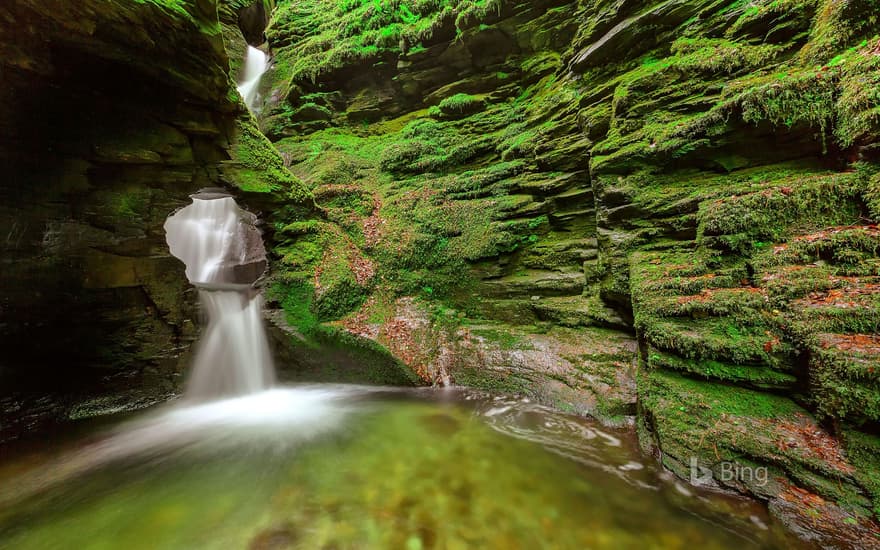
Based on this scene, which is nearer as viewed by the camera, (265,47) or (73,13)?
(73,13)

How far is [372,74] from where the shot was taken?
10.2 meters

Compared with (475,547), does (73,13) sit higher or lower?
higher

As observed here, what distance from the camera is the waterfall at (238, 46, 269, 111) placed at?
12563 millimetres

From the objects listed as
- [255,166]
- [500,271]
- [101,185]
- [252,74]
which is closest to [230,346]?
[101,185]

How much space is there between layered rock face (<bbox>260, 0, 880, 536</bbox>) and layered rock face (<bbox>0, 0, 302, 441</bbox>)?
6.72 feet

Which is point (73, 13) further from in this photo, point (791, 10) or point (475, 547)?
point (791, 10)

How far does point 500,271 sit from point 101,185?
7.12 meters

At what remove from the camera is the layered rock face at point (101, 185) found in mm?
4262

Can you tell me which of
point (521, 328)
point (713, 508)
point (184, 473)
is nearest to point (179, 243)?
point (184, 473)

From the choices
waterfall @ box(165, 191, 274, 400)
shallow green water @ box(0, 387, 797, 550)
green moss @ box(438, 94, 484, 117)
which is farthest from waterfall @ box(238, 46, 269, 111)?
shallow green water @ box(0, 387, 797, 550)

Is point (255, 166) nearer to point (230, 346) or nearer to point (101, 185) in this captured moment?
point (101, 185)

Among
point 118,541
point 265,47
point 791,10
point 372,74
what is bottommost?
point 118,541

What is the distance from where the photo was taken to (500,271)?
634 centimetres

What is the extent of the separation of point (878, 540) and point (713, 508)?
0.87 metres
